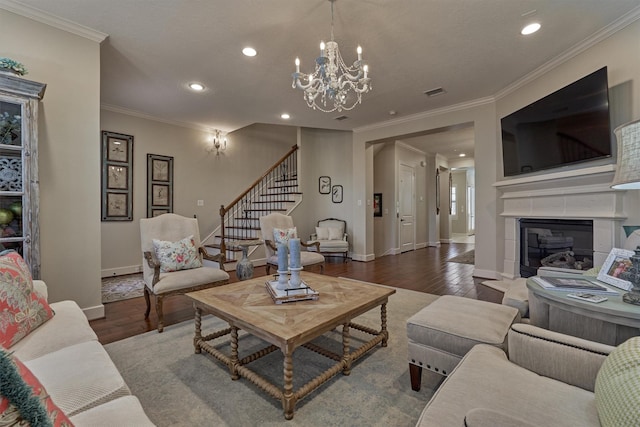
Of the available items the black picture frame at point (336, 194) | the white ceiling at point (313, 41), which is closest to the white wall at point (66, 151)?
the white ceiling at point (313, 41)

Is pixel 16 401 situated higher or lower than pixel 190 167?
lower

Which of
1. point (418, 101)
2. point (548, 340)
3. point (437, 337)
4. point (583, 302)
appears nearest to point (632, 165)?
point (583, 302)

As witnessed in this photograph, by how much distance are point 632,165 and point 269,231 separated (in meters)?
3.98

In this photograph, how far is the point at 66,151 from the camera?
2.67 meters

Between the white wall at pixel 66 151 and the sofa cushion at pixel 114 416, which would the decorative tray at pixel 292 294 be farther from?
the white wall at pixel 66 151

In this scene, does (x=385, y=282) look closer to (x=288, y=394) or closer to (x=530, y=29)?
(x=288, y=394)

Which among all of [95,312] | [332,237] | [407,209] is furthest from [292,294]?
[407,209]

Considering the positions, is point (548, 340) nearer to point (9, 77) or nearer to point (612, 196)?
point (612, 196)

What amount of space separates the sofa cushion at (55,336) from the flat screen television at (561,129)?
4.35 m

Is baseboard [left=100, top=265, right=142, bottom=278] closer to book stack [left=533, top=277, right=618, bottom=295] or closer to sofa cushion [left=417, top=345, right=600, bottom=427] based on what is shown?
sofa cushion [left=417, top=345, right=600, bottom=427]

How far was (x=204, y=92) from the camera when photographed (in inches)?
162

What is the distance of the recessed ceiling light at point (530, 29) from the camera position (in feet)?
8.70

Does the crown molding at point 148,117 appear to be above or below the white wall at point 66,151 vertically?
above

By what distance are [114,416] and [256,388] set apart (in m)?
0.96
